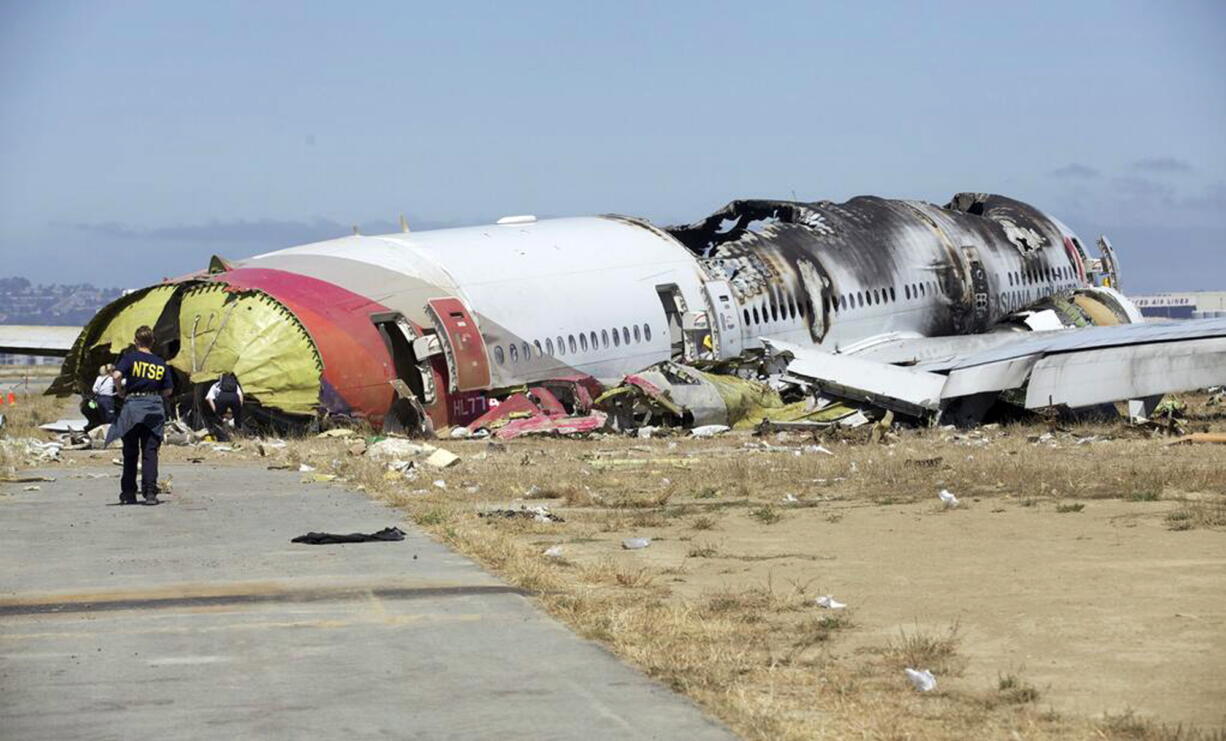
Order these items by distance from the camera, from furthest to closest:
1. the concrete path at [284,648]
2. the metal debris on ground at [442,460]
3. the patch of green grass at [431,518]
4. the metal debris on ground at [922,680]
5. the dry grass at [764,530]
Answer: the metal debris on ground at [442,460], the patch of green grass at [431,518], the metal debris on ground at [922,680], the dry grass at [764,530], the concrete path at [284,648]

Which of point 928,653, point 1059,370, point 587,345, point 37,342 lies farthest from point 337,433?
point 928,653

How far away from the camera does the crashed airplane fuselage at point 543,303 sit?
100.0 ft

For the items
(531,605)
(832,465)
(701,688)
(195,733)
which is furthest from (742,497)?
(195,733)

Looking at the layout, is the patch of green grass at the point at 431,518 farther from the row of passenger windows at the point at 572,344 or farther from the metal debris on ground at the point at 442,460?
the row of passenger windows at the point at 572,344

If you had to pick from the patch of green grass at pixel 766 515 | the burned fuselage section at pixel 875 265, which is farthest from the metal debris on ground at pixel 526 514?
the burned fuselage section at pixel 875 265

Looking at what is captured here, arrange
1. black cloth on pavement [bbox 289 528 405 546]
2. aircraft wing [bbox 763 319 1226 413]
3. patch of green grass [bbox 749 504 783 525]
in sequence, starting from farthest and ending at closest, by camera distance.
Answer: aircraft wing [bbox 763 319 1226 413] < patch of green grass [bbox 749 504 783 525] < black cloth on pavement [bbox 289 528 405 546]

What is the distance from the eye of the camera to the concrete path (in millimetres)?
9008

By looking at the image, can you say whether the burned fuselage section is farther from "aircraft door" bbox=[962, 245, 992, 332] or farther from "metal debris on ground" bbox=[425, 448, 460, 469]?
"metal debris on ground" bbox=[425, 448, 460, 469]

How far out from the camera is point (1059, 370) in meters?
31.2

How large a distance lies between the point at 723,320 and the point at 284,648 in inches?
998

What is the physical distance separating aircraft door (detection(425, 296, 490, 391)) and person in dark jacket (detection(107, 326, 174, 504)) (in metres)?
10.9

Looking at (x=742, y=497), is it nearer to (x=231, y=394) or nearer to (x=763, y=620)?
(x=763, y=620)

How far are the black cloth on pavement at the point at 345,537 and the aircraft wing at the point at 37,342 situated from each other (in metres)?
28.0

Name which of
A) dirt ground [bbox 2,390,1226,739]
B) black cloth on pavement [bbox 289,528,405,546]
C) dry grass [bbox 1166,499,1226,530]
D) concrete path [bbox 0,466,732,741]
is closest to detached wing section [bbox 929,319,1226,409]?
dirt ground [bbox 2,390,1226,739]
